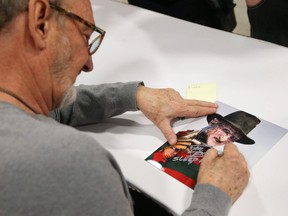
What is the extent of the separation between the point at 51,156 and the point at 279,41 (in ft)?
4.16

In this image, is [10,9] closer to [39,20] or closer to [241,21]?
[39,20]

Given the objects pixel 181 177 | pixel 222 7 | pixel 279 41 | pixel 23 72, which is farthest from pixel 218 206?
pixel 222 7

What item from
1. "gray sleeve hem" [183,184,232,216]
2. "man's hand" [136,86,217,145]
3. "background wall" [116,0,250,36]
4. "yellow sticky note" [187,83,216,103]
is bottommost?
"gray sleeve hem" [183,184,232,216]

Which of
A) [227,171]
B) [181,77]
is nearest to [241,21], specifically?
[181,77]

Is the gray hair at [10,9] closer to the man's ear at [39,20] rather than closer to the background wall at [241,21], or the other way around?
the man's ear at [39,20]

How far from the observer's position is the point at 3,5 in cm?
60

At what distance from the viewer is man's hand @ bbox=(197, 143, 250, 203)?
0.84 m

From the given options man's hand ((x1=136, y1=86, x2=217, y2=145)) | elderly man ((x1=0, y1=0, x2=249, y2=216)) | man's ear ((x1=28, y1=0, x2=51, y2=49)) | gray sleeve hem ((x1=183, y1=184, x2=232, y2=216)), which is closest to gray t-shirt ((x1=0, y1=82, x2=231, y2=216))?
elderly man ((x1=0, y1=0, x2=249, y2=216))

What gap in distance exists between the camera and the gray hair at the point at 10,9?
0.60 metres

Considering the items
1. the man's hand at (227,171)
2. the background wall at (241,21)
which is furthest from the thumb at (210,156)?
the background wall at (241,21)

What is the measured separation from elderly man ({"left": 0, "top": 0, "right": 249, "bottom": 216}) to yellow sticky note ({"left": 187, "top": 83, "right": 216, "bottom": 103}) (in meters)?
0.26

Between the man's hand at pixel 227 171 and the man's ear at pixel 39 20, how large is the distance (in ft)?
1.53

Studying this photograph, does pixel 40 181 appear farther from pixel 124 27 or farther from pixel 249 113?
pixel 124 27

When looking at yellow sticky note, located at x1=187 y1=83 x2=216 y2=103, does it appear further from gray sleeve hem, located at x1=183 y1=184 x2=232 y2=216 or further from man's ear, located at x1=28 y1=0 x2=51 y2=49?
man's ear, located at x1=28 y1=0 x2=51 y2=49
